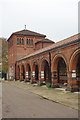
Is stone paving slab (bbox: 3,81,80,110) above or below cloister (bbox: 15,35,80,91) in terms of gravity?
below

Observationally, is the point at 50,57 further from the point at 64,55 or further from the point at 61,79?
the point at 61,79

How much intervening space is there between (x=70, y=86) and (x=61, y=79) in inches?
362

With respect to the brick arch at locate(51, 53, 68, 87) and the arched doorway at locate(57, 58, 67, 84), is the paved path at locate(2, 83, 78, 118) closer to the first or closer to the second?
the brick arch at locate(51, 53, 68, 87)

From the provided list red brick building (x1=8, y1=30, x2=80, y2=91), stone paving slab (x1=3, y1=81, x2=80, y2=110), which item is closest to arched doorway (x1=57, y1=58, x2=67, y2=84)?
red brick building (x1=8, y1=30, x2=80, y2=91)

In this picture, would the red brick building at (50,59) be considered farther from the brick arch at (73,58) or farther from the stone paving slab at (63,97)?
the stone paving slab at (63,97)

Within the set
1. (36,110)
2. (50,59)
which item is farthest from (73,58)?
(36,110)

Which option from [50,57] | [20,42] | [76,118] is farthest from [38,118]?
[20,42]

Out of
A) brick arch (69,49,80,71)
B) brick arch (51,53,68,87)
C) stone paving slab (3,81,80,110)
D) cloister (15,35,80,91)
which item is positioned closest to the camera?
stone paving slab (3,81,80,110)

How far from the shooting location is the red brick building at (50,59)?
15.1 m

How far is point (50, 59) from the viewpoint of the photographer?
63.9ft

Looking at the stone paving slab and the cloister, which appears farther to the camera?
the cloister

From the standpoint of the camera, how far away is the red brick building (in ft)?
49.5

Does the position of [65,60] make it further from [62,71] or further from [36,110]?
[36,110]

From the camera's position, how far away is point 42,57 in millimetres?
22000
